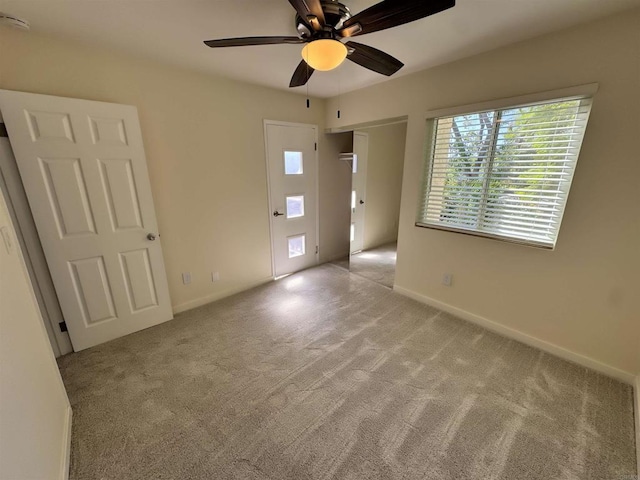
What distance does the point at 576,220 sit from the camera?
1843 millimetres

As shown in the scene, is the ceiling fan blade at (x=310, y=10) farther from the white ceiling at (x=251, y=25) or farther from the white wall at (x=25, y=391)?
the white wall at (x=25, y=391)

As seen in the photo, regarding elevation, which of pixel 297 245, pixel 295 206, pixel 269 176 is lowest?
pixel 297 245

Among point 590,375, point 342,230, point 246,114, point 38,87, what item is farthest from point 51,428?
point 342,230

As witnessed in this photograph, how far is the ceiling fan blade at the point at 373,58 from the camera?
Answer: 4.76ft

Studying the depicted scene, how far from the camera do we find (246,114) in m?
2.80

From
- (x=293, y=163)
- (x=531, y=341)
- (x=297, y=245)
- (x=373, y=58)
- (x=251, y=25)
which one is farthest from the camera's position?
(x=297, y=245)

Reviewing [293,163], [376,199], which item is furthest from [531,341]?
[293,163]

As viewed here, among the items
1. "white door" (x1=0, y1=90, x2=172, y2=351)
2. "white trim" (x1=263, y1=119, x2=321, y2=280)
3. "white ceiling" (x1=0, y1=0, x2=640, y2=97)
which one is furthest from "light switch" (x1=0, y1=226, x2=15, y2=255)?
"white trim" (x1=263, y1=119, x2=321, y2=280)

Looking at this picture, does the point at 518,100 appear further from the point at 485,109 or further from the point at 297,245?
the point at 297,245

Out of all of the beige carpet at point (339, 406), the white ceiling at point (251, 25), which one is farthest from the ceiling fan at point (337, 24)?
the beige carpet at point (339, 406)

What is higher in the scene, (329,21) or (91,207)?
(329,21)

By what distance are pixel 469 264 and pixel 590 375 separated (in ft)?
3.58

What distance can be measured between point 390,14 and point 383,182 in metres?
2.81

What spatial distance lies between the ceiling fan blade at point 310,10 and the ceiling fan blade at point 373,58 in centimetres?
24
